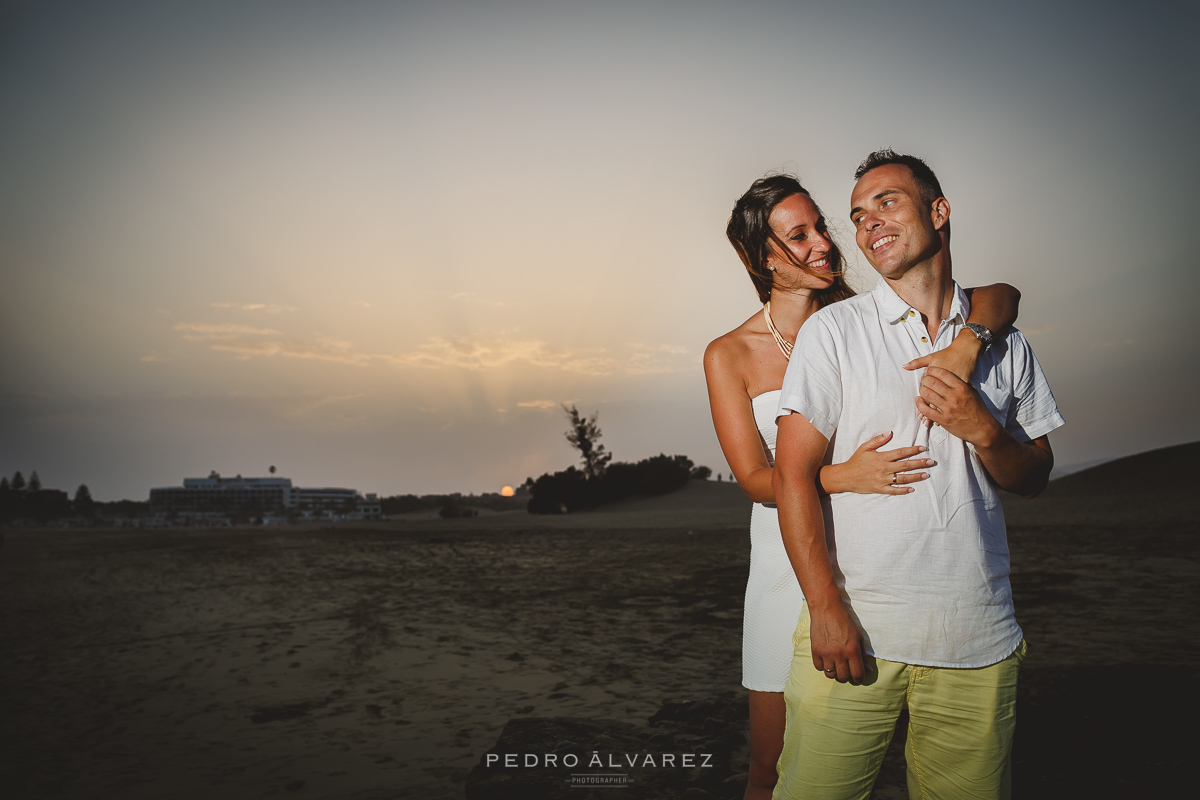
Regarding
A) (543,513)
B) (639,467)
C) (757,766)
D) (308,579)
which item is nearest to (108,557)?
(308,579)

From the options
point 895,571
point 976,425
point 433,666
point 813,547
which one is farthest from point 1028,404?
point 433,666

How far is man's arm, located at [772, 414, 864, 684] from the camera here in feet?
5.17

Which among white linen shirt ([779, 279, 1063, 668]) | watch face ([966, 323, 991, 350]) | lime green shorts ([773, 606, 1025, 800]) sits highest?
watch face ([966, 323, 991, 350])

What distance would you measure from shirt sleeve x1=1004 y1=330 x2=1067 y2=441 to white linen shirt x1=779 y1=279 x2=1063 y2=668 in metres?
0.07

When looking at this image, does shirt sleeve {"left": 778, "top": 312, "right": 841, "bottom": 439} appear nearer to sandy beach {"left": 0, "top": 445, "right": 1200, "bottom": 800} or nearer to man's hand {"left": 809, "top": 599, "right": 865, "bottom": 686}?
man's hand {"left": 809, "top": 599, "right": 865, "bottom": 686}

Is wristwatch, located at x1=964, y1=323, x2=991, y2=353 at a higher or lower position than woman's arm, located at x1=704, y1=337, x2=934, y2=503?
higher

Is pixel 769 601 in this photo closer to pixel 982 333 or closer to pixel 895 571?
pixel 895 571

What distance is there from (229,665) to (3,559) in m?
17.7

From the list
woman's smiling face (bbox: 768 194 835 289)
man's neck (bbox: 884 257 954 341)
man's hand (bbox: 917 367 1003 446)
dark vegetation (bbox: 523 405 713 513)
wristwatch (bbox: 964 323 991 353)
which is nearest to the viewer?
man's hand (bbox: 917 367 1003 446)

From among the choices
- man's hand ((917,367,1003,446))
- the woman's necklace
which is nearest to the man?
man's hand ((917,367,1003,446))

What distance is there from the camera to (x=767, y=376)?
2424 millimetres

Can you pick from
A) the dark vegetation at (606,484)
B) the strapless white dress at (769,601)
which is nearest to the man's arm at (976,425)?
the strapless white dress at (769,601)

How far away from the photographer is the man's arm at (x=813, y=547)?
1.58 m

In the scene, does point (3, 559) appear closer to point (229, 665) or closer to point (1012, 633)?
point (229, 665)
